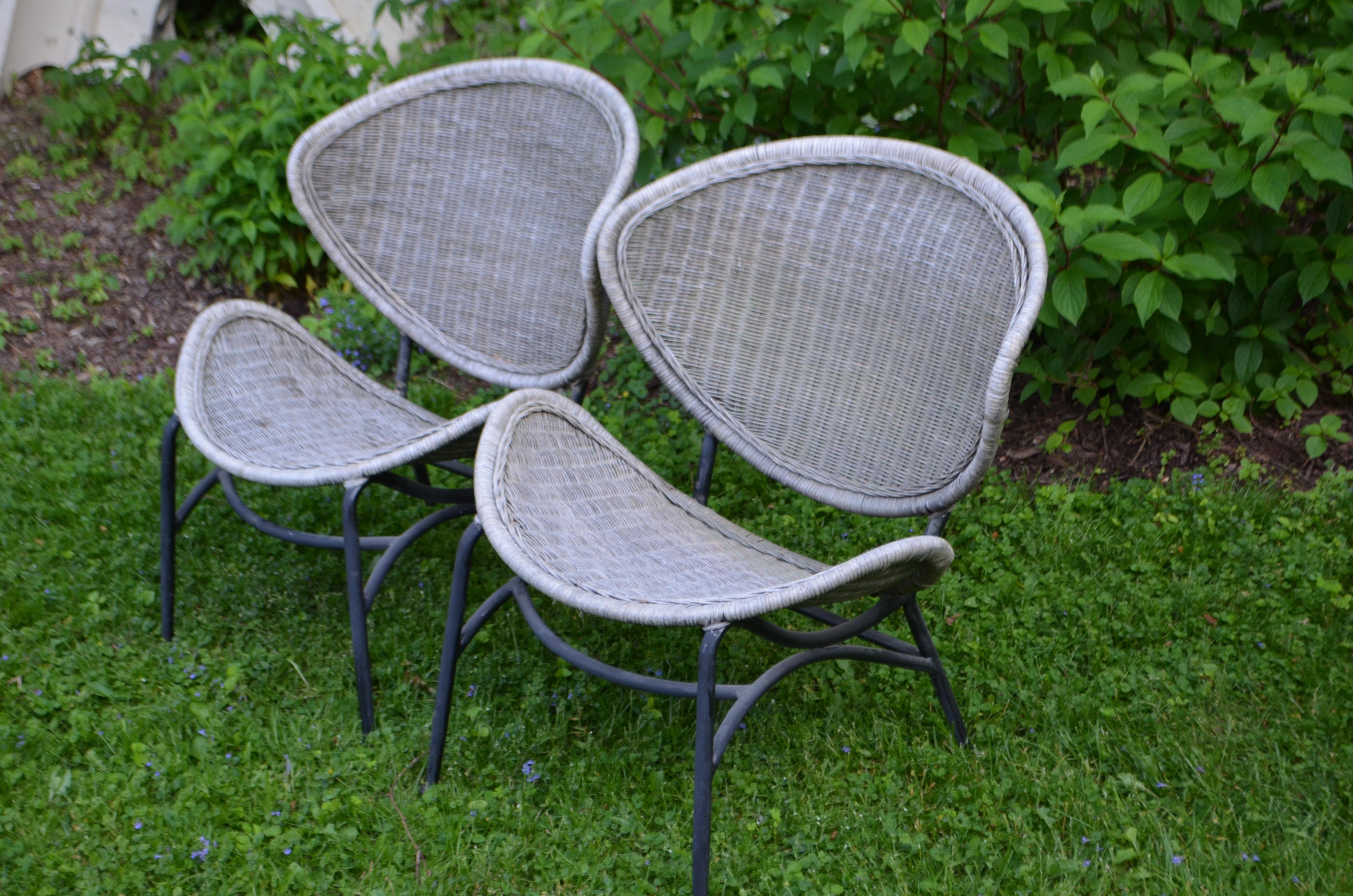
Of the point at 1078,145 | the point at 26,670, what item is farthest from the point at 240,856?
the point at 1078,145

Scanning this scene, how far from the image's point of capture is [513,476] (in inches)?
73.8

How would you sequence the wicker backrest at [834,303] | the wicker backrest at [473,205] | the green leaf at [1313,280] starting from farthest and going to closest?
the green leaf at [1313,280] → the wicker backrest at [473,205] → the wicker backrest at [834,303]

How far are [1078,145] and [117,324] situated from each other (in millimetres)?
3206

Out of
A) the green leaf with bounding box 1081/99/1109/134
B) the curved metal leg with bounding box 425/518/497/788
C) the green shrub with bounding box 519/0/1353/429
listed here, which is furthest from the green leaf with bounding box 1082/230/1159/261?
the curved metal leg with bounding box 425/518/497/788

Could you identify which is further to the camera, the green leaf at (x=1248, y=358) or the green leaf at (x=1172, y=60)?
the green leaf at (x=1248, y=358)

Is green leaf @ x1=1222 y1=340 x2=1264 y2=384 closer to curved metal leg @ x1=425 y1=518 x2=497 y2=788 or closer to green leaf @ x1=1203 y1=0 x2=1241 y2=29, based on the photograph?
green leaf @ x1=1203 y1=0 x2=1241 y2=29

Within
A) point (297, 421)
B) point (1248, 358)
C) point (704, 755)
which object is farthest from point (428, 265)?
point (1248, 358)

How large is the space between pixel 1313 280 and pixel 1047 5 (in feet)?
3.19

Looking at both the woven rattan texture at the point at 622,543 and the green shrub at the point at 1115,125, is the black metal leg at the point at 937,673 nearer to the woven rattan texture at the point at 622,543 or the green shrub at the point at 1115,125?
the woven rattan texture at the point at 622,543

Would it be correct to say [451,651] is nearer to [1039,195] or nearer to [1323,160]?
[1039,195]

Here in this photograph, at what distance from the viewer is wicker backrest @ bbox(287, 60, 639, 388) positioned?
2.44 m

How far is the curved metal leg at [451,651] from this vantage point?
1.94 m

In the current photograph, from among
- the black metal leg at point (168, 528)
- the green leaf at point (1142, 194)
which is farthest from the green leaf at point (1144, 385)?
the black metal leg at point (168, 528)

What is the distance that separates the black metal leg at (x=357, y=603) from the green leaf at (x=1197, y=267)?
5.72 feet
